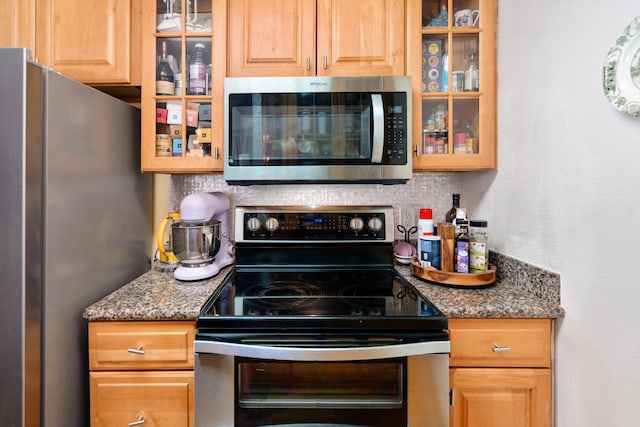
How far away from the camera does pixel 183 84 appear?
1318 mm

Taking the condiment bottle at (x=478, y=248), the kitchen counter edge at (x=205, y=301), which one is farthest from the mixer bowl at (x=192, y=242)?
the condiment bottle at (x=478, y=248)

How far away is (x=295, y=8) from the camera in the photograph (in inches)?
51.4

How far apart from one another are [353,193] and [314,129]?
1.56 feet

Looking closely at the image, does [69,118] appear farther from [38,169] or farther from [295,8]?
[295,8]

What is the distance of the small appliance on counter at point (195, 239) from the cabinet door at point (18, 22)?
3.02ft

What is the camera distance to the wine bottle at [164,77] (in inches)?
51.6

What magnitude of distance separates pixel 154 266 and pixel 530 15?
1.93 metres

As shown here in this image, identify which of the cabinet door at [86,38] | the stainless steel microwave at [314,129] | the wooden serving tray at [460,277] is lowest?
the wooden serving tray at [460,277]

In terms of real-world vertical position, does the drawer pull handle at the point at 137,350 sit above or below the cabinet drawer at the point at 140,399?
above

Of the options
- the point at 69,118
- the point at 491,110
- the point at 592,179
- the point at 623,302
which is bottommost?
the point at 623,302

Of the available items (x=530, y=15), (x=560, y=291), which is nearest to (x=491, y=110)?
(x=530, y=15)

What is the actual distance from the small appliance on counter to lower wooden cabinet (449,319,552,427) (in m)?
0.99

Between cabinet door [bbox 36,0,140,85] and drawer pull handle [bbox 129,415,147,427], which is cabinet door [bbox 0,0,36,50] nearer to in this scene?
cabinet door [bbox 36,0,140,85]

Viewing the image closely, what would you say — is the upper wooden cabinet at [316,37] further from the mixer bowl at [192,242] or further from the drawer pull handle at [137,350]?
the drawer pull handle at [137,350]
